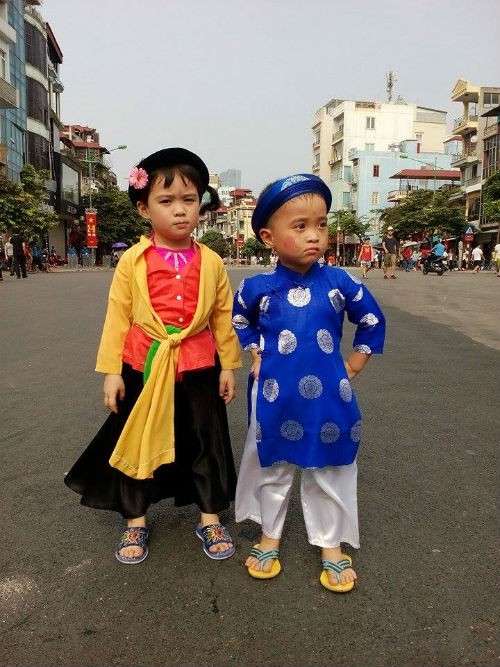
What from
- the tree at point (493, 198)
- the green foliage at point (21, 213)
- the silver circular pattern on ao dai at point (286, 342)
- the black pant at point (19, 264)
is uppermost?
Answer: the tree at point (493, 198)

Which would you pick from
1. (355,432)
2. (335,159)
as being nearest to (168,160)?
(355,432)

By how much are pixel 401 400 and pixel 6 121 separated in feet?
113

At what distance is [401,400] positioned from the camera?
16.1ft

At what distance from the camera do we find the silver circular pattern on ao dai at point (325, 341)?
7.31ft

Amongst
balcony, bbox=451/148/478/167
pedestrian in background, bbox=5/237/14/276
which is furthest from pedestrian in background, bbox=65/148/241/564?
balcony, bbox=451/148/478/167

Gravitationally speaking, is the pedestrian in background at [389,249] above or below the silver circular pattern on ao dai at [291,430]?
above

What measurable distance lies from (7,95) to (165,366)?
103ft

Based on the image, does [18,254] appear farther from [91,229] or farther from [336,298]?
[91,229]

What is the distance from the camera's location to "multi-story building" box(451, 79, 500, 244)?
157ft

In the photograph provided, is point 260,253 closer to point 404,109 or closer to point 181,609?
point 404,109

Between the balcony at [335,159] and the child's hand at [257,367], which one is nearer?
the child's hand at [257,367]

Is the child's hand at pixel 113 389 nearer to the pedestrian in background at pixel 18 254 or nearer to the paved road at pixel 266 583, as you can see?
the paved road at pixel 266 583

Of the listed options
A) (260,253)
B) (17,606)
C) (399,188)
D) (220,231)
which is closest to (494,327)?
(17,606)

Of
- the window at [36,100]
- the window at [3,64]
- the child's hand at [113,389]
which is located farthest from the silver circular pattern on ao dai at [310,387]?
the window at [36,100]
